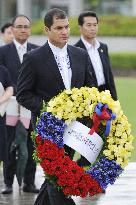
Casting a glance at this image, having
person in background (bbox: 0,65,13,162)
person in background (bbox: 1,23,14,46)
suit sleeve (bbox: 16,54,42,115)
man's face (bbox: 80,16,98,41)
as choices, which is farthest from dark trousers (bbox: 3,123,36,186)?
person in background (bbox: 1,23,14,46)

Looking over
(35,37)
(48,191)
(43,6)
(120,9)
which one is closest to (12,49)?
(48,191)

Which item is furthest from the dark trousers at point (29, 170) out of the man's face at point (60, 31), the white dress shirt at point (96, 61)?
the man's face at point (60, 31)

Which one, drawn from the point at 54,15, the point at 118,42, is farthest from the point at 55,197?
the point at 118,42

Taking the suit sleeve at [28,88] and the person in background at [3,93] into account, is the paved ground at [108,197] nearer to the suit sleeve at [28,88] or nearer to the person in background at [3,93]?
the person in background at [3,93]

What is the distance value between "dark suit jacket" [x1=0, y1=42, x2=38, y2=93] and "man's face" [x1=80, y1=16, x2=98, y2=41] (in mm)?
684

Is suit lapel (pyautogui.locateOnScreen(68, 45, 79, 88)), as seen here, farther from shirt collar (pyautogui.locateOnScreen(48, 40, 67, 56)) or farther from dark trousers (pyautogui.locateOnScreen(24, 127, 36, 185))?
dark trousers (pyautogui.locateOnScreen(24, 127, 36, 185))

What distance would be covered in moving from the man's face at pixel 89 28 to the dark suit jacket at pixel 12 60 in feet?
2.24

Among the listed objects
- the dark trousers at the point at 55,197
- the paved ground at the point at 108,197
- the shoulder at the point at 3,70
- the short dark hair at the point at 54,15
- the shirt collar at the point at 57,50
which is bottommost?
the paved ground at the point at 108,197

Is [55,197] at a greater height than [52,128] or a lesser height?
lesser

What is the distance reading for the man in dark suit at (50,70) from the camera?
7.40 metres

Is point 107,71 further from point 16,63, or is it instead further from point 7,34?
point 7,34

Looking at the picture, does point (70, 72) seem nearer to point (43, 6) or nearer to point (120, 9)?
point (120, 9)

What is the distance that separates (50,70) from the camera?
24.5 feet

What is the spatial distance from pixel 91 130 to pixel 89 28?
3242mm
